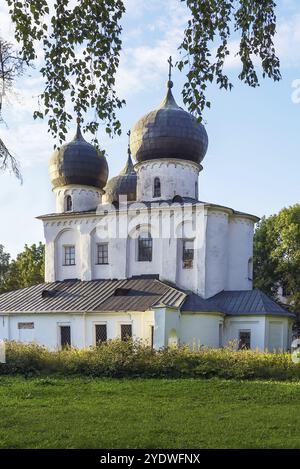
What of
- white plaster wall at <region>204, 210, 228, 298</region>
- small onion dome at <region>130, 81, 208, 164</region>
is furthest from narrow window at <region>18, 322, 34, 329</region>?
small onion dome at <region>130, 81, 208, 164</region>

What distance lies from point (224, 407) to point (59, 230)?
742 inches

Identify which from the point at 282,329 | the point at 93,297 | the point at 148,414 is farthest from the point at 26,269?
the point at 148,414

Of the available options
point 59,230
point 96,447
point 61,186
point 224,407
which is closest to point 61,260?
point 59,230

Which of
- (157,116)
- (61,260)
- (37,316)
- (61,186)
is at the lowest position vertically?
(37,316)

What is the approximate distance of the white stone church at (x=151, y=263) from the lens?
23641 millimetres

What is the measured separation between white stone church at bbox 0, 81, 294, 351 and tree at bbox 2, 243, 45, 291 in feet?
39.2

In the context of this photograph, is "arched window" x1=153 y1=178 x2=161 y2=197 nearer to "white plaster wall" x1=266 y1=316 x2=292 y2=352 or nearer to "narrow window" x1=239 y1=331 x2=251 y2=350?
"narrow window" x1=239 y1=331 x2=251 y2=350

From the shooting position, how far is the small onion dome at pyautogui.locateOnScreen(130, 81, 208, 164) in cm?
2716

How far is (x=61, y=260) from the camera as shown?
2875 centimetres

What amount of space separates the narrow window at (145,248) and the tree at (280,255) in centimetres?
937

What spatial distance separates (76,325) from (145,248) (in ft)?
15.3

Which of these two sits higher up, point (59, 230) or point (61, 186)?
point (61, 186)
